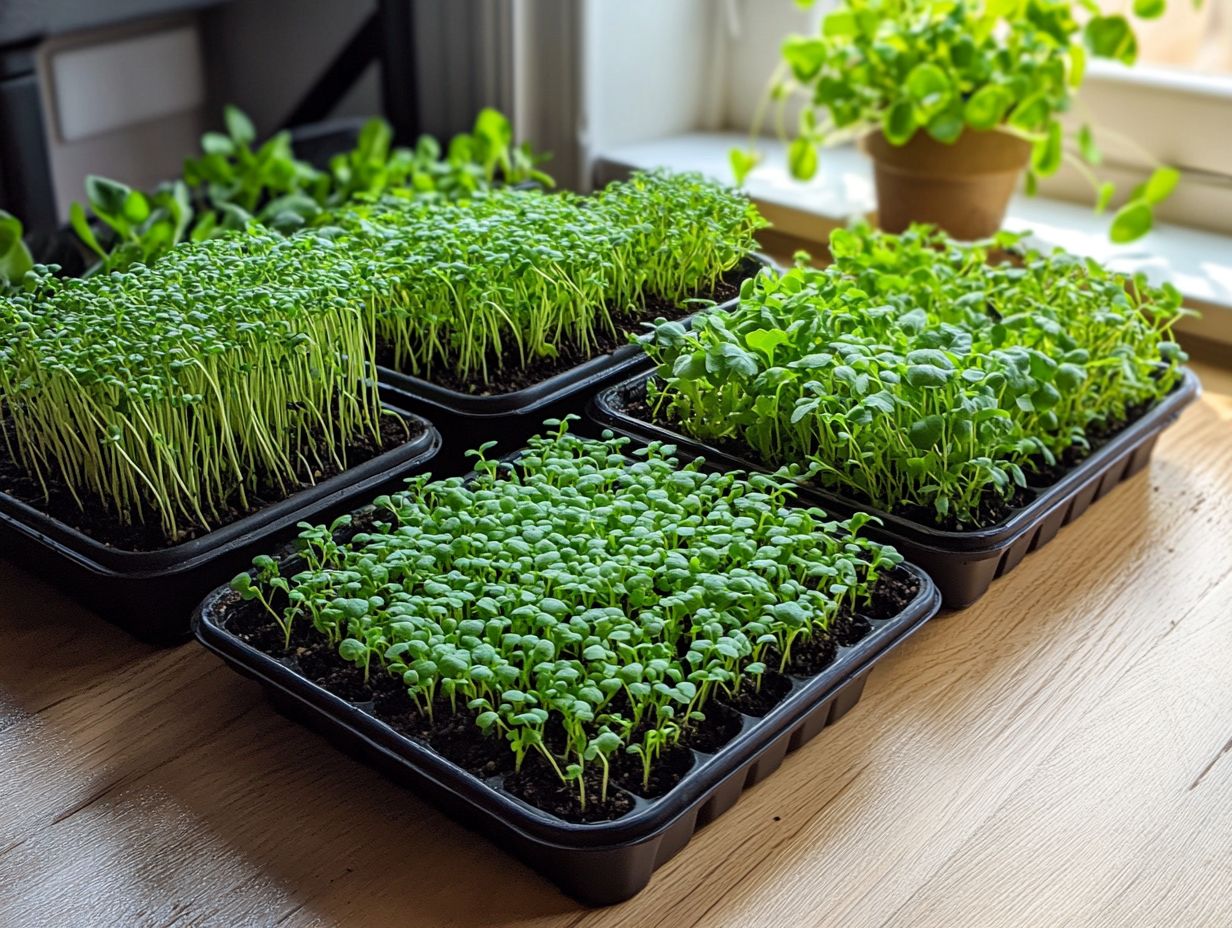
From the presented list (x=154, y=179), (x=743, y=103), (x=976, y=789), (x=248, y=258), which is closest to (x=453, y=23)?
(x=743, y=103)

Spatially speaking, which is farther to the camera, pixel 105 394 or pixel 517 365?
pixel 517 365

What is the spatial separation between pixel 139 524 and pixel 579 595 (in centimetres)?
42

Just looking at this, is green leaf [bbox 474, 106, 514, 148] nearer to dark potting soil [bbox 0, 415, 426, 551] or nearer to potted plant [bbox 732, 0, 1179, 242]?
potted plant [bbox 732, 0, 1179, 242]

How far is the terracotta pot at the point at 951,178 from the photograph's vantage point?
1819mm

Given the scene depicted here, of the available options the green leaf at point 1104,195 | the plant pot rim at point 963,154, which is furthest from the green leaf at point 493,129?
the green leaf at point 1104,195

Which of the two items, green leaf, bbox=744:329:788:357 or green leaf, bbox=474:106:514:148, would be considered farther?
green leaf, bbox=474:106:514:148

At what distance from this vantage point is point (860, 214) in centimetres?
207

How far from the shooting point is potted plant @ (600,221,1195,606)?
3.81ft

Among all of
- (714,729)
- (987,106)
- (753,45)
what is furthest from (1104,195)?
(714,729)

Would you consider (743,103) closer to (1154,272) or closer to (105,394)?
(1154,272)

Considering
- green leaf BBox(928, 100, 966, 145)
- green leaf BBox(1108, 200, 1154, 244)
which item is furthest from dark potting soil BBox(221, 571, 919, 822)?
green leaf BBox(1108, 200, 1154, 244)

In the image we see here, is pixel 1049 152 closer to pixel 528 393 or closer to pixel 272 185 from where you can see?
pixel 528 393

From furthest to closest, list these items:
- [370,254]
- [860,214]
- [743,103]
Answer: [743,103], [860,214], [370,254]

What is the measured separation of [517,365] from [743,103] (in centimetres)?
122
